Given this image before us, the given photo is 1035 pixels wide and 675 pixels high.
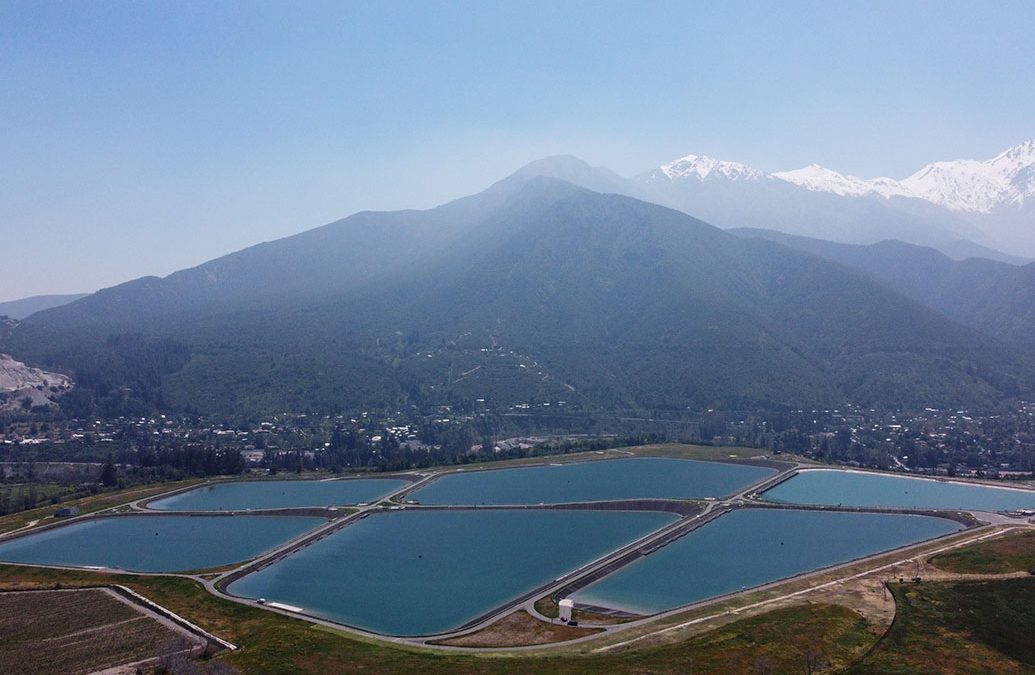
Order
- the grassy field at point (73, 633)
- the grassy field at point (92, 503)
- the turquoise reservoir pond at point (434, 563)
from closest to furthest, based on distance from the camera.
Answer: the grassy field at point (73, 633)
the turquoise reservoir pond at point (434, 563)
the grassy field at point (92, 503)

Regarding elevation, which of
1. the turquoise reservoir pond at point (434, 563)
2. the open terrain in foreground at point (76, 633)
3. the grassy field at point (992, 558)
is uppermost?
the open terrain in foreground at point (76, 633)

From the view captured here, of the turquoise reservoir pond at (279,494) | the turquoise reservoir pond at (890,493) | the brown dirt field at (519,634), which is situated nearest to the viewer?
the brown dirt field at (519,634)

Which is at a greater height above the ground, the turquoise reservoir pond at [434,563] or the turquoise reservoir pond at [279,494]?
the turquoise reservoir pond at [279,494]

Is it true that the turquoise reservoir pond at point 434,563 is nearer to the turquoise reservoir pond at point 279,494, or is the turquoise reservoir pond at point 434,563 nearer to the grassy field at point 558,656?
the grassy field at point 558,656

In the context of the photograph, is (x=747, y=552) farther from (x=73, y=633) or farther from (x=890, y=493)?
(x=73, y=633)

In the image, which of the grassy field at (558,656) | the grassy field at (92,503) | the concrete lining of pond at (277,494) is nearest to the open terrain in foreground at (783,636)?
the grassy field at (558,656)

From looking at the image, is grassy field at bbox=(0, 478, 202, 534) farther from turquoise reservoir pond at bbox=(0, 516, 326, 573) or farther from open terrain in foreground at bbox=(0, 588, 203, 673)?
open terrain in foreground at bbox=(0, 588, 203, 673)

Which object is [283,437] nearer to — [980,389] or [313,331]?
[313,331]

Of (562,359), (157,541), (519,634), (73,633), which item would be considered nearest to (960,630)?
(519,634)
